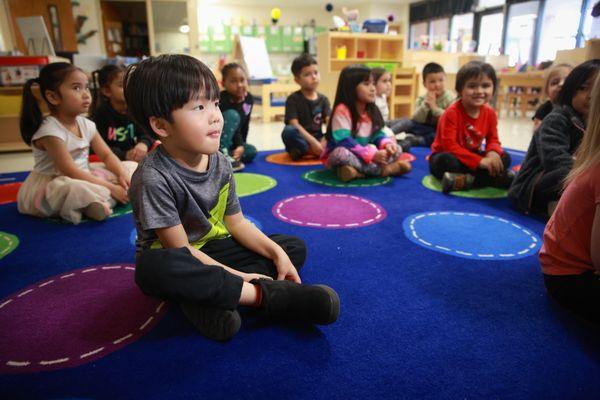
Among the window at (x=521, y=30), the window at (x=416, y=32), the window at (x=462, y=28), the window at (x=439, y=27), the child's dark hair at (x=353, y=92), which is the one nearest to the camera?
the child's dark hair at (x=353, y=92)

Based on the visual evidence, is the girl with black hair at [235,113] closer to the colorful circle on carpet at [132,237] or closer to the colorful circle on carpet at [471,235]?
the colorful circle on carpet at [132,237]

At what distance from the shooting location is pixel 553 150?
1.42m

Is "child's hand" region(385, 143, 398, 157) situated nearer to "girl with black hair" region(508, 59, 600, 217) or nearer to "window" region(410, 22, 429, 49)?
"girl with black hair" region(508, 59, 600, 217)

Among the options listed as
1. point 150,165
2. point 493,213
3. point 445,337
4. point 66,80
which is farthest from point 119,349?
point 493,213

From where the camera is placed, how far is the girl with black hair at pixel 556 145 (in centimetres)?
132

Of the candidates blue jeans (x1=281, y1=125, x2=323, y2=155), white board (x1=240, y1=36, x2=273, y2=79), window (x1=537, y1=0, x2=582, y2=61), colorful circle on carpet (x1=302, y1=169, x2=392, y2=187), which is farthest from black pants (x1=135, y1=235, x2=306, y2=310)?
window (x1=537, y1=0, x2=582, y2=61)

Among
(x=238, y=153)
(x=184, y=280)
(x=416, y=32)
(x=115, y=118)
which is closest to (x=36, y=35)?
(x=115, y=118)

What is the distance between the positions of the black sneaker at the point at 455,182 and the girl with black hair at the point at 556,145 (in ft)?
1.03

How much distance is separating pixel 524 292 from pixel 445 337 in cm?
32

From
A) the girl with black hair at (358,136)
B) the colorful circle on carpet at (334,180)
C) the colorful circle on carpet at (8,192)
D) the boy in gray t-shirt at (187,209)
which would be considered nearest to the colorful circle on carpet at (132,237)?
the boy in gray t-shirt at (187,209)

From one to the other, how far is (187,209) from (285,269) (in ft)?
0.91

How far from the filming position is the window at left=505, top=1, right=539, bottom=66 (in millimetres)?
6779

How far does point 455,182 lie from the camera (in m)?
1.86

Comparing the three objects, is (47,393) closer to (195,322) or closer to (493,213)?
(195,322)
